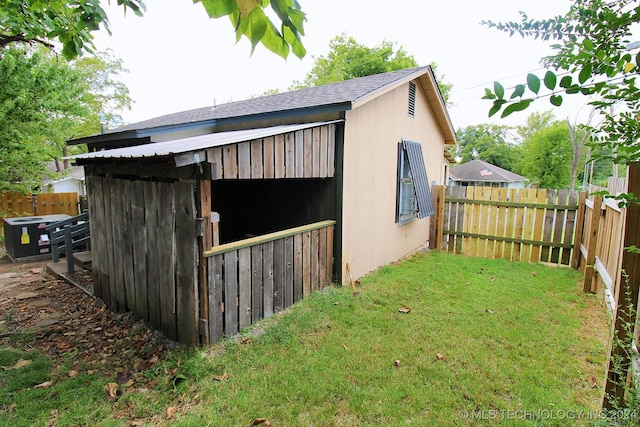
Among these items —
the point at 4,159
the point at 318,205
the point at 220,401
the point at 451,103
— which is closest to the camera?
the point at 220,401

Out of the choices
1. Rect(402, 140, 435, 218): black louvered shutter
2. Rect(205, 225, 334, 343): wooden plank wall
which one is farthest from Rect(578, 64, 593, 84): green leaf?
Rect(402, 140, 435, 218): black louvered shutter

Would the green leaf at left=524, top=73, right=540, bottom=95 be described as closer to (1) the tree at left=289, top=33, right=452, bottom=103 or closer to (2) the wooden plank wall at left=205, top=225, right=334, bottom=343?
(2) the wooden plank wall at left=205, top=225, right=334, bottom=343

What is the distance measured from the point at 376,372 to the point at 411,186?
17.0ft

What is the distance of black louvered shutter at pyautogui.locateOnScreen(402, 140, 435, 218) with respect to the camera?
23.4 ft

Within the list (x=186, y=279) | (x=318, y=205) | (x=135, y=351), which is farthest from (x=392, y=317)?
(x=135, y=351)

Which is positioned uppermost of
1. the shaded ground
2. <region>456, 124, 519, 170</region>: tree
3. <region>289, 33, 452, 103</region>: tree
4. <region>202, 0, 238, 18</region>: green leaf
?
<region>289, 33, 452, 103</region>: tree

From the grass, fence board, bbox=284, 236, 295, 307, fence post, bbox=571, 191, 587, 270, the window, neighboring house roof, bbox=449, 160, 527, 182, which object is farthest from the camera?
neighboring house roof, bbox=449, 160, 527, 182

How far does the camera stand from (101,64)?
24.0 metres

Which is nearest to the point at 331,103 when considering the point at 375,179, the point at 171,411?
the point at 375,179

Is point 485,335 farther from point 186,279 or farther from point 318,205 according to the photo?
point 186,279

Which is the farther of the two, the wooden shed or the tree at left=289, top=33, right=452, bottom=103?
the tree at left=289, top=33, right=452, bottom=103

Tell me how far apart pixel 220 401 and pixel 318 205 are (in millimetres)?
3464

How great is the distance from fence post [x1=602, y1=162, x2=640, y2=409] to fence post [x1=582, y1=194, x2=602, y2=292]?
3648 mm

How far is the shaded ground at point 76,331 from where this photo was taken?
3.55 m
